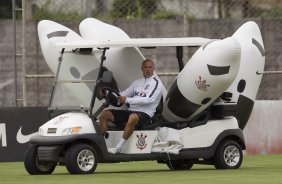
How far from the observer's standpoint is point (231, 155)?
1984cm

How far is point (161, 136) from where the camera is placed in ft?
63.7

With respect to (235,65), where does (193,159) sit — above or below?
below

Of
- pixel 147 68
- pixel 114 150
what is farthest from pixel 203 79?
pixel 114 150

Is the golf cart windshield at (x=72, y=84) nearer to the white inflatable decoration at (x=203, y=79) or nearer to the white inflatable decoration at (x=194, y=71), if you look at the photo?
the white inflatable decoration at (x=194, y=71)

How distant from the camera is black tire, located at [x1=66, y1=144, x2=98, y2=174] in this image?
1844cm

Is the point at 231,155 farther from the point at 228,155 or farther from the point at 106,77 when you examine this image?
the point at 106,77

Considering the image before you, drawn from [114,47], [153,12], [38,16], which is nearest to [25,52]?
[38,16]

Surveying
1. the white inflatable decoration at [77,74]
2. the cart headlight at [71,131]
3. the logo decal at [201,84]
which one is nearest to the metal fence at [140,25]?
the white inflatable decoration at [77,74]

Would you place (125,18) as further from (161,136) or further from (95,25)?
(161,136)

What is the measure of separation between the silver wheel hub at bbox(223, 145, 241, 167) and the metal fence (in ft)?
13.5

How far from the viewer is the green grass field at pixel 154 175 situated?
17.0 meters

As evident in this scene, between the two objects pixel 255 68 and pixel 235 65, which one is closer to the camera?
pixel 235 65

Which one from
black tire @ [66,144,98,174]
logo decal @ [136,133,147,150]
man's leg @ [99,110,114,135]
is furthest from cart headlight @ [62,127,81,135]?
logo decal @ [136,133,147,150]

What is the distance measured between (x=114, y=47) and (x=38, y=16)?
489cm
